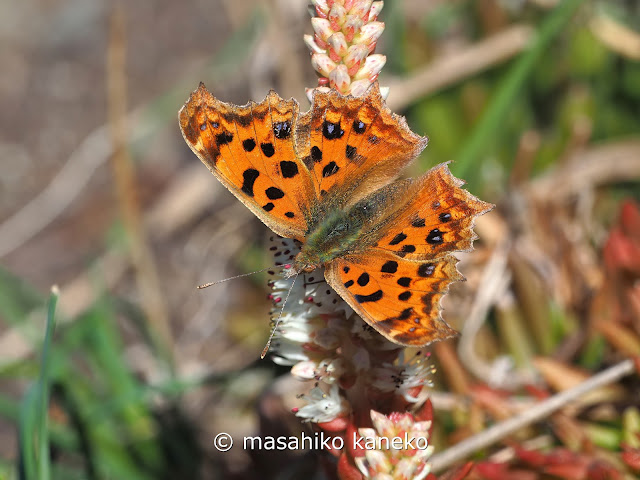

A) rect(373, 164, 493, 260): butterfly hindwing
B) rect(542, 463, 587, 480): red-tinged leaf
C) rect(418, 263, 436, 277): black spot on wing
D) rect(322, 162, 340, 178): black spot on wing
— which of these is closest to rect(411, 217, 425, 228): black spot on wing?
rect(373, 164, 493, 260): butterfly hindwing

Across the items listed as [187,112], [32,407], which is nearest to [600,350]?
[187,112]

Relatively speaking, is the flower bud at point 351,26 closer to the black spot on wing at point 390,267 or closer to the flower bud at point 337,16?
the flower bud at point 337,16

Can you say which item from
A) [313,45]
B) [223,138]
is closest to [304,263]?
[223,138]

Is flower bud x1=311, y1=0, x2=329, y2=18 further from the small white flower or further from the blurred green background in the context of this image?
the blurred green background

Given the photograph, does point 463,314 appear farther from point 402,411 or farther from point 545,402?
point 402,411

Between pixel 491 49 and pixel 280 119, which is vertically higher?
pixel 491 49

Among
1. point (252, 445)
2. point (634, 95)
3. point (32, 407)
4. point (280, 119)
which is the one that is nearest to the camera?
point (280, 119)

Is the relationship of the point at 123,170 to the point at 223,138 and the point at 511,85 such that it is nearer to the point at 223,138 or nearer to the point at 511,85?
the point at 223,138

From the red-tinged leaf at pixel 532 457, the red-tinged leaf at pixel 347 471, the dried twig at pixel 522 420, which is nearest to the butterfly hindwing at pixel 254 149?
the red-tinged leaf at pixel 347 471
